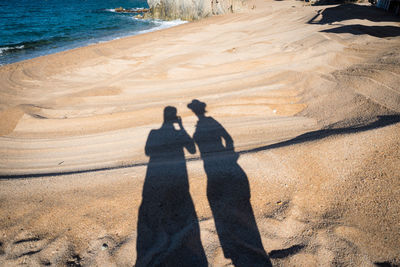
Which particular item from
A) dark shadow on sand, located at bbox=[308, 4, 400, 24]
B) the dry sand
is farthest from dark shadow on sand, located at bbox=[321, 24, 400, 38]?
dark shadow on sand, located at bbox=[308, 4, 400, 24]

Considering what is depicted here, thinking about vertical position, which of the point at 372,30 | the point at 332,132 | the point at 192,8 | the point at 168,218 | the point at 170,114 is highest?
the point at 192,8

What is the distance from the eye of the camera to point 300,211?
7.70 feet

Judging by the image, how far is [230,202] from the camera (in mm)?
2547

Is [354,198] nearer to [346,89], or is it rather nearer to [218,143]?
[218,143]

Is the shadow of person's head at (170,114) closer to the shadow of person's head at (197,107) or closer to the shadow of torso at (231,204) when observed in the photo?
the shadow of person's head at (197,107)

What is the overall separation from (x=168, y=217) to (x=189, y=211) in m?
0.26

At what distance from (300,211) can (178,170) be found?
1672 millimetres

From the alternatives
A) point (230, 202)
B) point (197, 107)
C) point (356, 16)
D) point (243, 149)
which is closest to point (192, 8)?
point (356, 16)

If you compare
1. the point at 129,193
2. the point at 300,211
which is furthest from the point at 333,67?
the point at 129,193

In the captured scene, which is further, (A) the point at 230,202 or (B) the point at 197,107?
(B) the point at 197,107

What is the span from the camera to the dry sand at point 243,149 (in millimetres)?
2152

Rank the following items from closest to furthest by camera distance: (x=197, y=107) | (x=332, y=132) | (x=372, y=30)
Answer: (x=332, y=132) < (x=197, y=107) < (x=372, y=30)

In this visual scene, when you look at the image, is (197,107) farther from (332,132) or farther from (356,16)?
(356,16)

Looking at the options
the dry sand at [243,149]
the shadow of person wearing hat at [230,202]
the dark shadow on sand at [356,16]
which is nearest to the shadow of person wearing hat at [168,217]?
the dry sand at [243,149]
